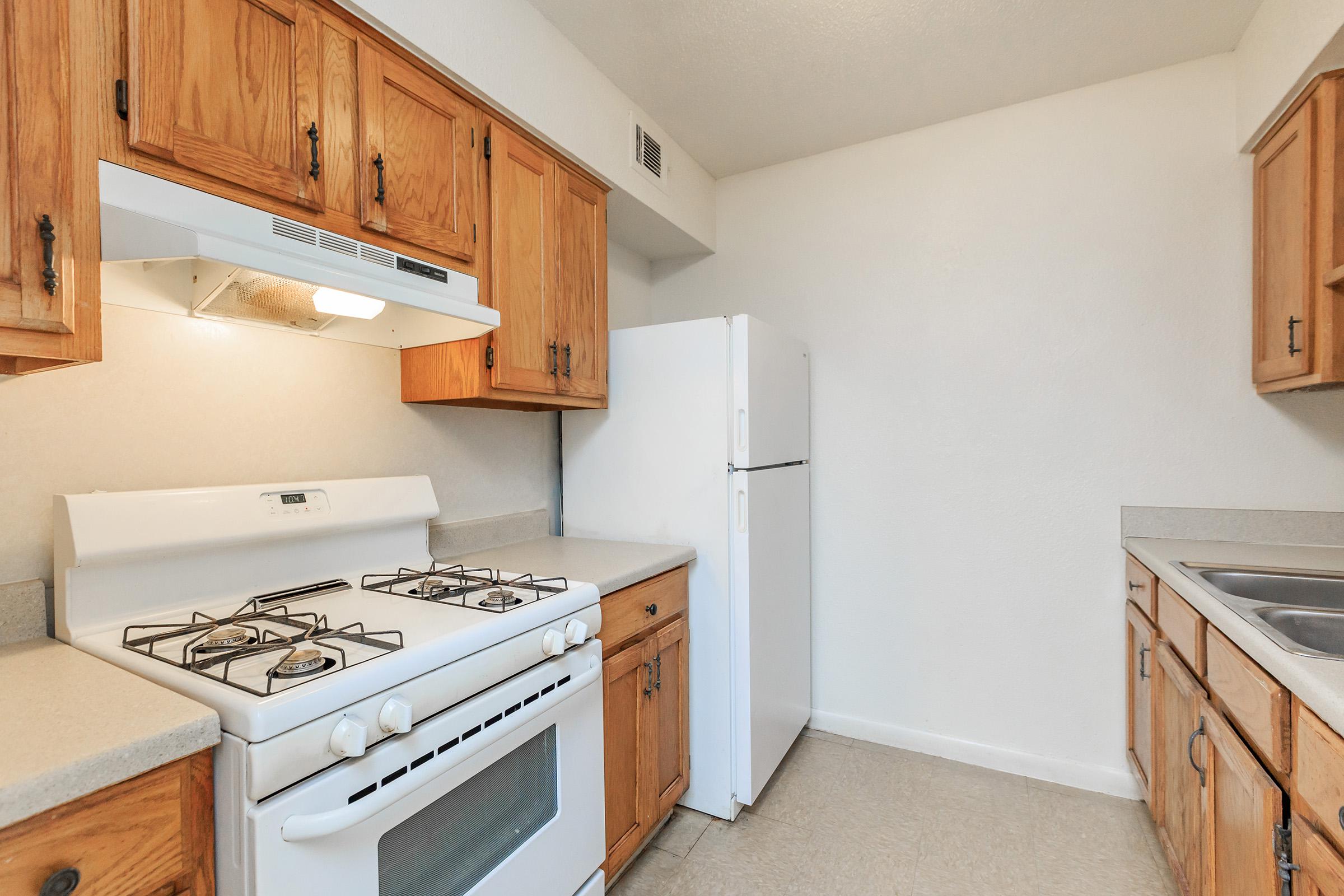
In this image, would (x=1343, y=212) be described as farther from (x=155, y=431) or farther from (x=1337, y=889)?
(x=155, y=431)

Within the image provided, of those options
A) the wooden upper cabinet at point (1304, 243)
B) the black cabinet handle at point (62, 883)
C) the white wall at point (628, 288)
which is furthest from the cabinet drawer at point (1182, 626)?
the white wall at point (628, 288)

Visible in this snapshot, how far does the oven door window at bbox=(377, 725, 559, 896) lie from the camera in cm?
104

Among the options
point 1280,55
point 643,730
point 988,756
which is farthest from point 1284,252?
point 643,730

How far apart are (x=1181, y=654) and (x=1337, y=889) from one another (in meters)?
0.82

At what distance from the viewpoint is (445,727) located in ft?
3.52

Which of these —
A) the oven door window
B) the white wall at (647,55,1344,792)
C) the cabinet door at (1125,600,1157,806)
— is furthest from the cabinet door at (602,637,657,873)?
the cabinet door at (1125,600,1157,806)

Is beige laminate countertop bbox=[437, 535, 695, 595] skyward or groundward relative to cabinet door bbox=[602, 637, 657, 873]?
skyward

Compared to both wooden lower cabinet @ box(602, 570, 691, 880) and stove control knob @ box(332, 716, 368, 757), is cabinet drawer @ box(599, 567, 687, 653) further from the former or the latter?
stove control knob @ box(332, 716, 368, 757)

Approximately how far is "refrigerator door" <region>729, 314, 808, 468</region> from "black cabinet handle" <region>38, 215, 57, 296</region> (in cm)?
158

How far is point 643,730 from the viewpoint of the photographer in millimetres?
1811

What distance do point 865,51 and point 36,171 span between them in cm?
211

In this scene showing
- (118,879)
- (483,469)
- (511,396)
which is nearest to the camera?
(118,879)

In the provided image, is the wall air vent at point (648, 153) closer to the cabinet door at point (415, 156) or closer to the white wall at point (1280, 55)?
the cabinet door at point (415, 156)

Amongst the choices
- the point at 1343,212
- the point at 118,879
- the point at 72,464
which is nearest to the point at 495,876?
the point at 118,879
